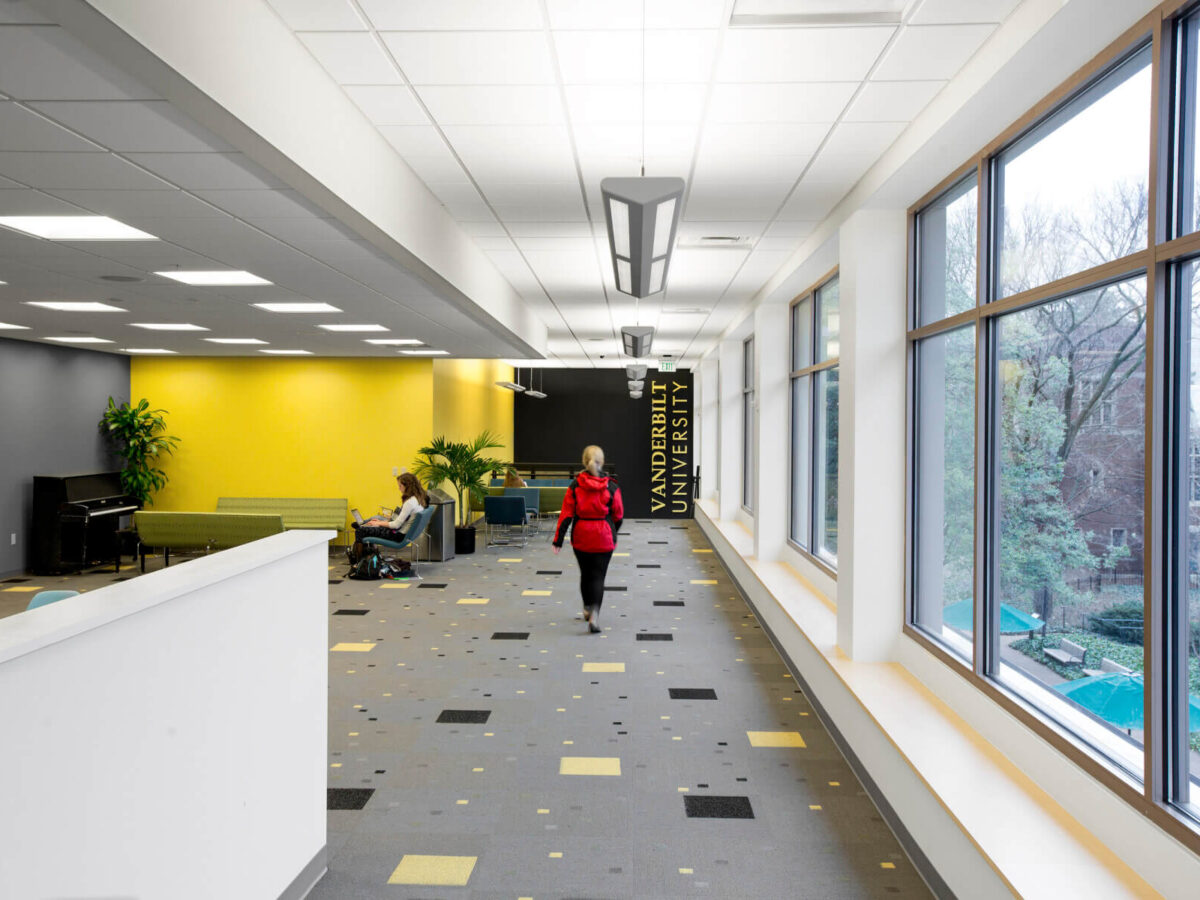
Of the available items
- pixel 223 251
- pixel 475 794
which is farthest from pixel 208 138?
pixel 475 794

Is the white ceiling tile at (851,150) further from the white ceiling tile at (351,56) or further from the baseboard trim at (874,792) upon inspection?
the baseboard trim at (874,792)

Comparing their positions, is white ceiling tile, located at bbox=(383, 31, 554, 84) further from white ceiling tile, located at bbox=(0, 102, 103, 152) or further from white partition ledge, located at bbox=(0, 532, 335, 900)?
white partition ledge, located at bbox=(0, 532, 335, 900)

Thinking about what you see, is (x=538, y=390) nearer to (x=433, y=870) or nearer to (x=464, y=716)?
(x=464, y=716)

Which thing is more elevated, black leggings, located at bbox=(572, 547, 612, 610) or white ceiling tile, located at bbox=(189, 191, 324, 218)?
white ceiling tile, located at bbox=(189, 191, 324, 218)

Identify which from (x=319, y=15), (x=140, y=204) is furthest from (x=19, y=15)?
(x=140, y=204)

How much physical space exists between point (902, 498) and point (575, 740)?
231 cm

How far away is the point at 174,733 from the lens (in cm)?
232

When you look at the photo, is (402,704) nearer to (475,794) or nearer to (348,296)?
(475,794)

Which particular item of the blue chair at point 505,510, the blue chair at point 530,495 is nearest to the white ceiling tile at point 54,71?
the blue chair at point 505,510

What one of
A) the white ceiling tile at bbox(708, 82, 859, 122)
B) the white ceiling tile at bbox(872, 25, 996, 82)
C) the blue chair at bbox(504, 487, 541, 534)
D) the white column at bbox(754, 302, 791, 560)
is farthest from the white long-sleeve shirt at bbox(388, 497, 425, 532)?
the white ceiling tile at bbox(872, 25, 996, 82)

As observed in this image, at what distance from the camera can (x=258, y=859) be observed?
2.78 m

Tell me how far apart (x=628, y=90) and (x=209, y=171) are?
1867 mm

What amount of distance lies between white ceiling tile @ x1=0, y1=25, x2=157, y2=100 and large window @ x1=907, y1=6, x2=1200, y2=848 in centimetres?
322

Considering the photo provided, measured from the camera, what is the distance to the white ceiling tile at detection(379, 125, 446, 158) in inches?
163
